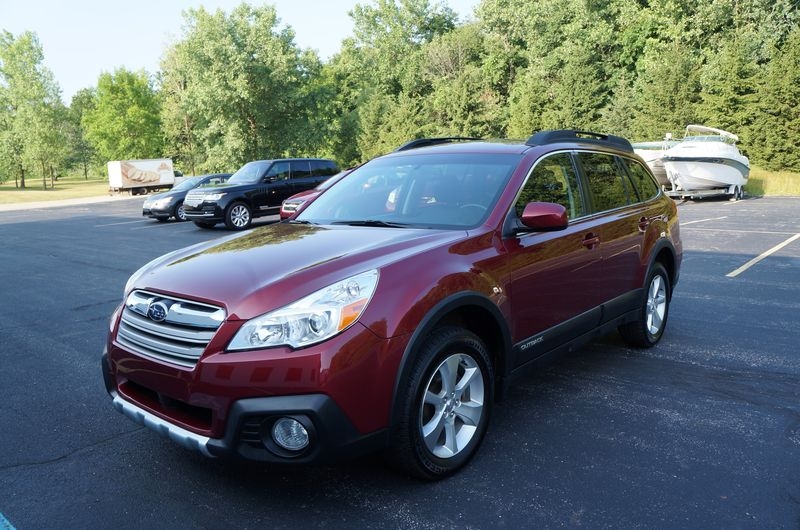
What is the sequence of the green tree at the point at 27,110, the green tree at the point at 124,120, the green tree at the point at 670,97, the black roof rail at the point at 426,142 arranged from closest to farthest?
the black roof rail at the point at 426,142 < the green tree at the point at 670,97 < the green tree at the point at 27,110 < the green tree at the point at 124,120

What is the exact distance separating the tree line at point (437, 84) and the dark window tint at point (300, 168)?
21823 millimetres

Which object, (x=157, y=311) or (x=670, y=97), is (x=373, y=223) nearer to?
(x=157, y=311)

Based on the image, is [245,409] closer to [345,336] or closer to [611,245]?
[345,336]

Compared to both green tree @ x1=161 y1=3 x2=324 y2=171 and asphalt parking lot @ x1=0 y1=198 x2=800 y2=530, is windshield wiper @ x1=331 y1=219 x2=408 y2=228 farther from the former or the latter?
green tree @ x1=161 y1=3 x2=324 y2=171

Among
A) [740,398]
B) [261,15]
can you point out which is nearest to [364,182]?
[740,398]

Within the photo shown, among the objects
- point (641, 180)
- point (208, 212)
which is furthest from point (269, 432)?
point (208, 212)

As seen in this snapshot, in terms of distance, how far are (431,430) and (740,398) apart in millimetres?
2410

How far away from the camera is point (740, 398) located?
4168 millimetres

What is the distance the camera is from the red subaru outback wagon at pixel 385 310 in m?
2.65

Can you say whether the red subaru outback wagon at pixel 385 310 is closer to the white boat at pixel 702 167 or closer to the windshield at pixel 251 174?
the windshield at pixel 251 174

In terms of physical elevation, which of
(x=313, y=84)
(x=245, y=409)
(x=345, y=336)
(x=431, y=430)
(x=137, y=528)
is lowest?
(x=137, y=528)

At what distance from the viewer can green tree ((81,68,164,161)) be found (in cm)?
6141

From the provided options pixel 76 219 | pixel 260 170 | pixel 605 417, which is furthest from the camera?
pixel 76 219

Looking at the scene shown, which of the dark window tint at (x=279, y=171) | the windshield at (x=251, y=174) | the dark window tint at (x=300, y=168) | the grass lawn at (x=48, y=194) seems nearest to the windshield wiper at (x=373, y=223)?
the windshield at (x=251, y=174)
